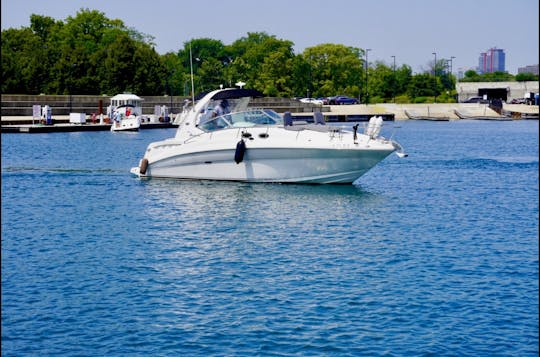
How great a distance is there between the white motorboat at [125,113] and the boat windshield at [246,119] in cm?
4500

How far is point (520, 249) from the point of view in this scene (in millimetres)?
20297

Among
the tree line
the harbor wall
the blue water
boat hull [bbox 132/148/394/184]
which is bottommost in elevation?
the blue water

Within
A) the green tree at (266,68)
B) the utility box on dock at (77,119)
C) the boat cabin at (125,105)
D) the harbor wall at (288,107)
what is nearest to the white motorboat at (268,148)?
the boat cabin at (125,105)

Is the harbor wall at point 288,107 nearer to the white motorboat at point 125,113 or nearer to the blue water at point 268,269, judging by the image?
the white motorboat at point 125,113

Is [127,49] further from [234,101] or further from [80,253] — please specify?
[80,253]

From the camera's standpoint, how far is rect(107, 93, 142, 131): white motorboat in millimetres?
74875

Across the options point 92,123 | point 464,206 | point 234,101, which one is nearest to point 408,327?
point 464,206

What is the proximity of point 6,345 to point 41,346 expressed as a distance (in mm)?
617

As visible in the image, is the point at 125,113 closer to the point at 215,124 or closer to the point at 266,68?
the point at 215,124

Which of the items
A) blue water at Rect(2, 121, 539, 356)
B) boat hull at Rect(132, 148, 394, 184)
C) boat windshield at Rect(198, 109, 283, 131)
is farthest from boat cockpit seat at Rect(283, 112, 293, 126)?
blue water at Rect(2, 121, 539, 356)

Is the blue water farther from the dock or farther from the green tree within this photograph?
the green tree

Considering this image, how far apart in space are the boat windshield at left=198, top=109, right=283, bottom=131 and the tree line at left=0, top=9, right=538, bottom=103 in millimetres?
70494

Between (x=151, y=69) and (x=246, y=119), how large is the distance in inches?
3261

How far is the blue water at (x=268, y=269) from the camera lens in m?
12.9
